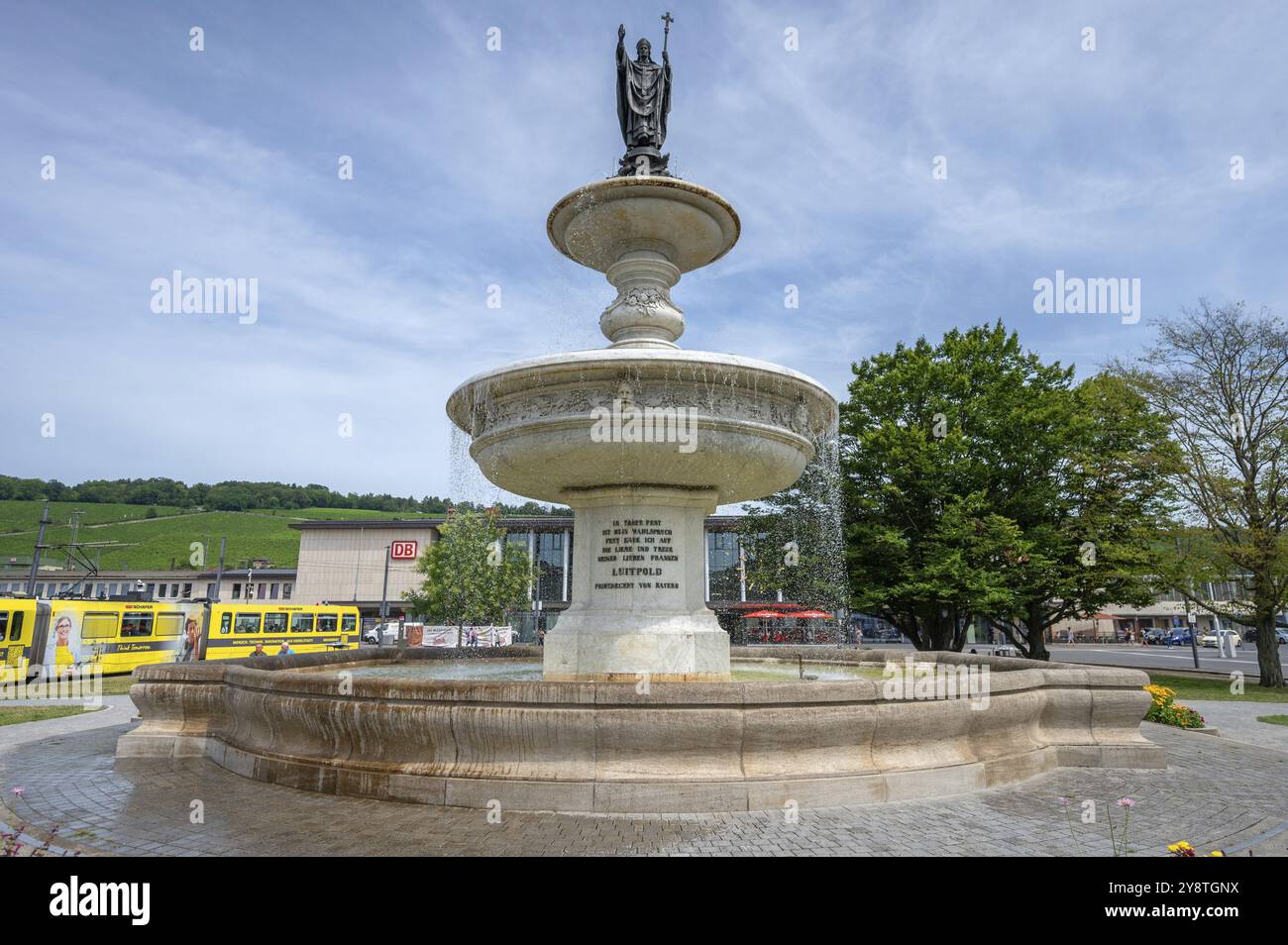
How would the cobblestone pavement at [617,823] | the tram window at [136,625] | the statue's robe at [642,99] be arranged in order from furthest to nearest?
1. the tram window at [136,625]
2. the statue's robe at [642,99]
3. the cobblestone pavement at [617,823]

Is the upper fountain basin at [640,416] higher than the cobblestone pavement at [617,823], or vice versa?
the upper fountain basin at [640,416]

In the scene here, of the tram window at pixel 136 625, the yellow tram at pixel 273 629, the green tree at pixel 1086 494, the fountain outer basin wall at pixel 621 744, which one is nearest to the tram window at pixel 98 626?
the tram window at pixel 136 625

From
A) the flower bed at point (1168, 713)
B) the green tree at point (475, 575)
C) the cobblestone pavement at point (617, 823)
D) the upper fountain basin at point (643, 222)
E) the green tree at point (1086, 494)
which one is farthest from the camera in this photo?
the green tree at point (475, 575)

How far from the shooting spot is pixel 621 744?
5.98 m

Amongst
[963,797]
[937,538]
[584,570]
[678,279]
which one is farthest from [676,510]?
[937,538]

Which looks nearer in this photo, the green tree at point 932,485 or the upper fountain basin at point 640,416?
the upper fountain basin at point 640,416

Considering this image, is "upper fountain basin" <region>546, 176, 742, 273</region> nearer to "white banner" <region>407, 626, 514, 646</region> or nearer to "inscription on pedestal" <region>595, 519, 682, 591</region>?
"inscription on pedestal" <region>595, 519, 682, 591</region>

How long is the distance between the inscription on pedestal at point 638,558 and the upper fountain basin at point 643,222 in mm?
3859

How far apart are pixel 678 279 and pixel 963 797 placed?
7228mm

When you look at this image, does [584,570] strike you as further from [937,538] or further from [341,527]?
[341,527]

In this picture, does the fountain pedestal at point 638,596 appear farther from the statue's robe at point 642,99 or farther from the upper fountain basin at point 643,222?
the statue's robe at point 642,99

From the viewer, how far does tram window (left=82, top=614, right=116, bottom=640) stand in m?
26.1

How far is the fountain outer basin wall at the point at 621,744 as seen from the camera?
595 cm

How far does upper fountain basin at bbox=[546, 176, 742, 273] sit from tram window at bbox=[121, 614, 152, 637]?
26.1m
